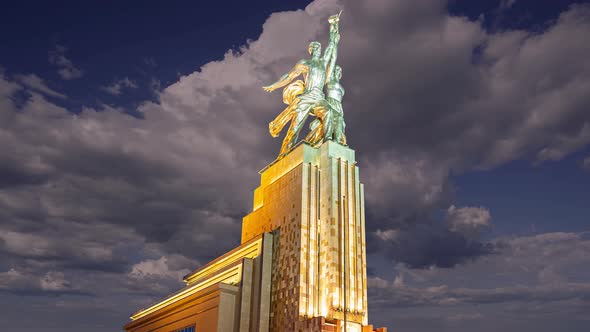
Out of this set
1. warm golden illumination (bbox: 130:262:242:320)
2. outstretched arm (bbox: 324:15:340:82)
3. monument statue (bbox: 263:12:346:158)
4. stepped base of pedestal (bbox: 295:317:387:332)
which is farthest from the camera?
outstretched arm (bbox: 324:15:340:82)

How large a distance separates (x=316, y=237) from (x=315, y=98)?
13569mm

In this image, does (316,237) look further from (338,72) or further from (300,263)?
(338,72)

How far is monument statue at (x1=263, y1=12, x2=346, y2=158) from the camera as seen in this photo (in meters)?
48.8

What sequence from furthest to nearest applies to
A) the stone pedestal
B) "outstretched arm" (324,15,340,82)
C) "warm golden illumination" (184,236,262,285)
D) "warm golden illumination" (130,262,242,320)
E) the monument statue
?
"outstretched arm" (324,15,340,82)
the monument statue
"warm golden illumination" (184,236,262,285)
"warm golden illumination" (130,262,242,320)
the stone pedestal

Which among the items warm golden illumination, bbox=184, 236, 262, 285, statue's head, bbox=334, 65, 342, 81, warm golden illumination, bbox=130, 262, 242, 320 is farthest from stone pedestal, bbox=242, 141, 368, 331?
statue's head, bbox=334, 65, 342, 81

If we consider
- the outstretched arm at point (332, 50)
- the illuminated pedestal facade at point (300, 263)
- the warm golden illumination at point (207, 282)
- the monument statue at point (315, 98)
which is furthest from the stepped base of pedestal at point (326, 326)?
the outstretched arm at point (332, 50)

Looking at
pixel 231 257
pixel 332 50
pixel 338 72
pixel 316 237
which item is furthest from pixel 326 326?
pixel 332 50

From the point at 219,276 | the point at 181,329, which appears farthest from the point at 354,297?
the point at 181,329

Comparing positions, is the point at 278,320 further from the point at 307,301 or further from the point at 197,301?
the point at 197,301

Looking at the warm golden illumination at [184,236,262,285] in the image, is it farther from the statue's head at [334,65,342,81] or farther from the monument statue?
the statue's head at [334,65,342,81]

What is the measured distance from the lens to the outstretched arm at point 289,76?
51.6 meters

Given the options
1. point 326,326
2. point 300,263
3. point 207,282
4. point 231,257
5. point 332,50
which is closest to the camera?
point 326,326

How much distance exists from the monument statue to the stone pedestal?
3172 millimetres

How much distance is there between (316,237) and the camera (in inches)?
1650
